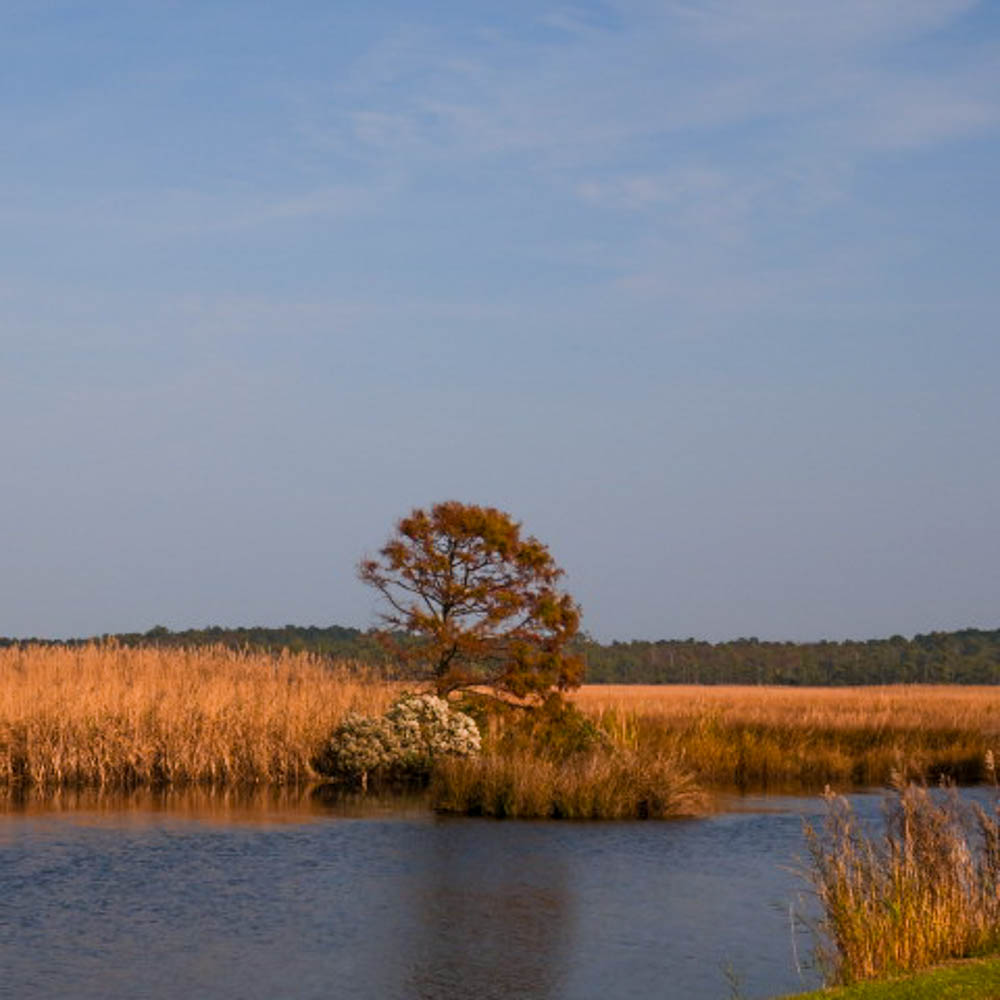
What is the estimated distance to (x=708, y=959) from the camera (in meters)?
15.5

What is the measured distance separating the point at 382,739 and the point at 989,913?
19.5 metres

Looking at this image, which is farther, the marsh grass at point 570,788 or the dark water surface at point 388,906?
the marsh grass at point 570,788

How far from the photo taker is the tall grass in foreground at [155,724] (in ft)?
101

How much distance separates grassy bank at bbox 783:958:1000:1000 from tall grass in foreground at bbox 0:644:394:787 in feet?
70.1

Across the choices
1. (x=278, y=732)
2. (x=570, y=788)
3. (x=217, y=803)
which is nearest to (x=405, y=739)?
(x=278, y=732)

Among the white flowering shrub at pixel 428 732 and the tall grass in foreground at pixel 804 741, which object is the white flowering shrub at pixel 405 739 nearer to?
the white flowering shrub at pixel 428 732

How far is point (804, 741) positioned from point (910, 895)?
2535 centimetres

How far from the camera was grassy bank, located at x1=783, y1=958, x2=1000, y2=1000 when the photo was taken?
Answer: 1085 cm

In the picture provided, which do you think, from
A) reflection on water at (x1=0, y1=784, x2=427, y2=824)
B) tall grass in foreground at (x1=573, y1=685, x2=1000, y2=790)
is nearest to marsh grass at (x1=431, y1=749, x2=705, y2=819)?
reflection on water at (x1=0, y1=784, x2=427, y2=824)

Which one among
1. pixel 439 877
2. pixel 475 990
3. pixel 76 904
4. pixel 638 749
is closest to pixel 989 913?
pixel 475 990

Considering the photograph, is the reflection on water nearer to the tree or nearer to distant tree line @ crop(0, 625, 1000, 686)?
the tree

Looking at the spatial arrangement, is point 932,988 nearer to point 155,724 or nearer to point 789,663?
point 155,724

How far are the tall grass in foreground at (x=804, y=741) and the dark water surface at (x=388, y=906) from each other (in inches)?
358

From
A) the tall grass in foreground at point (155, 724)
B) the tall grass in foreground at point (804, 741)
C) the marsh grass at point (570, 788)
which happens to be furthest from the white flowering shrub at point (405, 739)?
the tall grass in foreground at point (804, 741)
